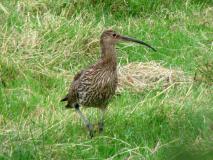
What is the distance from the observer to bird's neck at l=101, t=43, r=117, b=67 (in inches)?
228

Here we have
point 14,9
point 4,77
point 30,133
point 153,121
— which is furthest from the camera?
point 14,9

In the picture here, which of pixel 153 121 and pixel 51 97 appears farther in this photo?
pixel 51 97

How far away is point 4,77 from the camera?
23.4 ft

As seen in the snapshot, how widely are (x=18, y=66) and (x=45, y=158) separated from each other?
9.37 ft

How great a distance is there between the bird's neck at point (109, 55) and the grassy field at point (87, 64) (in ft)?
1.62

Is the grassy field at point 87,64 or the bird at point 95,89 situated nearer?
the grassy field at point 87,64

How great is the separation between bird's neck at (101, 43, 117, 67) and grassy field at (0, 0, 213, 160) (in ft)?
1.62

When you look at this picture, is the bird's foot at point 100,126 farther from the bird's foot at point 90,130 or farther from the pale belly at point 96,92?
the pale belly at point 96,92

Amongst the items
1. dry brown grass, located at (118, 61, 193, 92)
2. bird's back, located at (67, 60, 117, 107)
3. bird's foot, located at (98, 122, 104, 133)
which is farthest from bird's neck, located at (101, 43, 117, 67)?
dry brown grass, located at (118, 61, 193, 92)

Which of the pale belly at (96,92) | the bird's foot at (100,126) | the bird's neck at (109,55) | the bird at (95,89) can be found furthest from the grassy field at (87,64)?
the bird's neck at (109,55)

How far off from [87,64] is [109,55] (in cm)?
209

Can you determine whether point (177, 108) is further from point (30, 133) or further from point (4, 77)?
point (4, 77)

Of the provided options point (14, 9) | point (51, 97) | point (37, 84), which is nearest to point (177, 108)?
point (51, 97)

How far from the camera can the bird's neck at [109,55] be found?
228 inches
